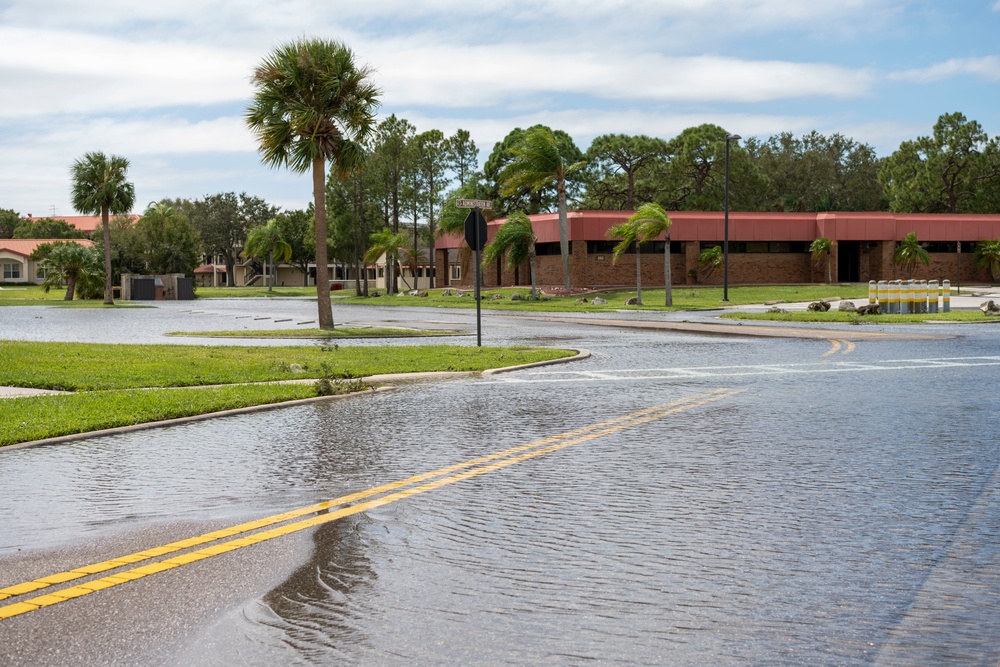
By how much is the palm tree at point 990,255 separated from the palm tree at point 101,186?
53246 mm

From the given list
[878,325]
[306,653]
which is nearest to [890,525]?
[306,653]

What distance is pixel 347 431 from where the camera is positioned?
1153cm

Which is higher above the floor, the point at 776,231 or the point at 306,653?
the point at 776,231

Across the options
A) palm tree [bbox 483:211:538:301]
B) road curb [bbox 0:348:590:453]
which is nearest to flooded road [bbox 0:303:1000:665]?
road curb [bbox 0:348:590:453]

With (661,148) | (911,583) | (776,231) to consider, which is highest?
(661,148)

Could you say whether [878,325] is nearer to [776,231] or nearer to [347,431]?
[347,431]

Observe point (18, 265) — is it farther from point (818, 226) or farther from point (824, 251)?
point (824, 251)

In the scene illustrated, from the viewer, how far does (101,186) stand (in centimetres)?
6750

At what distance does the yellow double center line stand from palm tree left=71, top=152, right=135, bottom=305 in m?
61.9

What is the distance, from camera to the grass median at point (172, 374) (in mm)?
12209

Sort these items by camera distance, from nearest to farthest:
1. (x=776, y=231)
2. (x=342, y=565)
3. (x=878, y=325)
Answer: (x=342, y=565) < (x=878, y=325) < (x=776, y=231)

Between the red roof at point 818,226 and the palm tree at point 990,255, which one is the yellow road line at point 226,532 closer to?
the red roof at point 818,226

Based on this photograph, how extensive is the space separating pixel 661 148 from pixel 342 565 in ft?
282

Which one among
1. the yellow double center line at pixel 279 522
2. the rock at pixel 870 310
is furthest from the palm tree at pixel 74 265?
the yellow double center line at pixel 279 522
